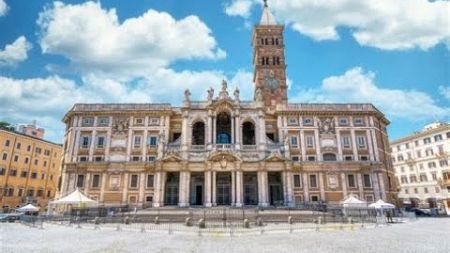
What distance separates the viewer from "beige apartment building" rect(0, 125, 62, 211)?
160 feet

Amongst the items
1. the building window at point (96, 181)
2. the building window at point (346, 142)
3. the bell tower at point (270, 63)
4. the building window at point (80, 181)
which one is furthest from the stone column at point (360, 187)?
the building window at point (80, 181)

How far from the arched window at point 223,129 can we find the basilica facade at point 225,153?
163 mm

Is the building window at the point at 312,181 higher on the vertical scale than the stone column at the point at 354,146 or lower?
lower

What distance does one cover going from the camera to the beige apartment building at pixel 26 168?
48906mm

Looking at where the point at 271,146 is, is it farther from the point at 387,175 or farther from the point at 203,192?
the point at 387,175

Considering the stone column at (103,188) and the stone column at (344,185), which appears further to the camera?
the stone column at (344,185)

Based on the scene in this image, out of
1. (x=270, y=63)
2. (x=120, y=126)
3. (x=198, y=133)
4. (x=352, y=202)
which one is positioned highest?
(x=270, y=63)

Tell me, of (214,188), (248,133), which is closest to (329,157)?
(248,133)

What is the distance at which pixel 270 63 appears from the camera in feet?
190

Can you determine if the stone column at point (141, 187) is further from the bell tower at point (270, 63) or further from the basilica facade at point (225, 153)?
the bell tower at point (270, 63)

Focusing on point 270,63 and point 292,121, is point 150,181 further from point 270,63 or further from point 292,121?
point 270,63

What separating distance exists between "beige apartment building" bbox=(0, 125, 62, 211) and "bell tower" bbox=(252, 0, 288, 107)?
39.4 m

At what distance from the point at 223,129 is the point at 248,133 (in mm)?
4263

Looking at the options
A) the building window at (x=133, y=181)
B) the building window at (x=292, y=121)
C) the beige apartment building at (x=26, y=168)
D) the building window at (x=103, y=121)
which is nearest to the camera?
the building window at (x=133, y=181)
